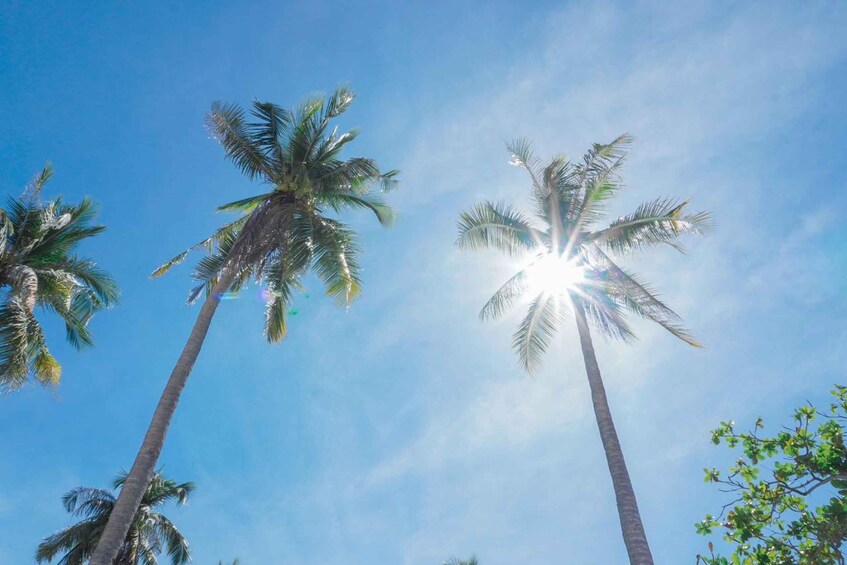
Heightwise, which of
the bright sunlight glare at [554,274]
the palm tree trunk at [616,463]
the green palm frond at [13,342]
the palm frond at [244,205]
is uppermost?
the palm frond at [244,205]

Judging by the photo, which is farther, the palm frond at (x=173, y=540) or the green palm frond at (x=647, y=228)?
the palm frond at (x=173, y=540)

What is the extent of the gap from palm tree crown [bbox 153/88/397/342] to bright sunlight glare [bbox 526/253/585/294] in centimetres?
505

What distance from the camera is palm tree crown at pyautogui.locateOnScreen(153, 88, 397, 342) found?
16688 millimetres

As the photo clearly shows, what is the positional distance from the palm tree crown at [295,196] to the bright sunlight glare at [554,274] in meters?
5.05

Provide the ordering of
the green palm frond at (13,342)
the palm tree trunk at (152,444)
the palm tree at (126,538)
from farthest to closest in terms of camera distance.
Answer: the palm tree at (126,538) → the green palm frond at (13,342) → the palm tree trunk at (152,444)

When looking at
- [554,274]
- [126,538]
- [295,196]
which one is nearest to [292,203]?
[295,196]

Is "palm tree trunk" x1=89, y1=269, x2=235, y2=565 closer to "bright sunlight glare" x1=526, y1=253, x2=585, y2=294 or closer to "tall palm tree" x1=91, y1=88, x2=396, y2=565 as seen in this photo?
"tall palm tree" x1=91, y1=88, x2=396, y2=565

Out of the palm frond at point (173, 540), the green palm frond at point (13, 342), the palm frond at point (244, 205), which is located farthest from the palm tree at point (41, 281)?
the palm frond at point (173, 540)

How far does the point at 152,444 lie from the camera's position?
11750 mm

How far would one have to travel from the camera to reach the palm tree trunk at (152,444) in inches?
404

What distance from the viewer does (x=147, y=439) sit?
11820mm

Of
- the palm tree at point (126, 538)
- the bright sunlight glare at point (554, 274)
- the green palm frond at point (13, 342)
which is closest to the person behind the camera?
the green palm frond at point (13, 342)

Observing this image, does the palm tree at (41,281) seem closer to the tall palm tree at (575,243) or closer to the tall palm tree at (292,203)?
the tall palm tree at (292,203)

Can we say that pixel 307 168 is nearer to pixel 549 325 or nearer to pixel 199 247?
pixel 199 247
